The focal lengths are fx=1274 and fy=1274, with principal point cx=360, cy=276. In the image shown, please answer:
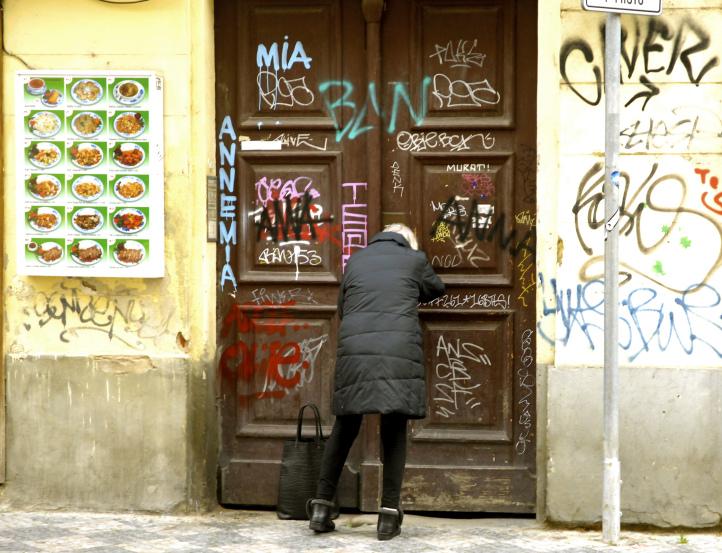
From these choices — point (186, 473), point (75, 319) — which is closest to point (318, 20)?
point (75, 319)

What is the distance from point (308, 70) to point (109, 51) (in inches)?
44.2

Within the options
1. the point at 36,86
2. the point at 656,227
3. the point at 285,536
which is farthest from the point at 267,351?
the point at 656,227

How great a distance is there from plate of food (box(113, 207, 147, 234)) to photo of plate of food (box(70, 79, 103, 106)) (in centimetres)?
64

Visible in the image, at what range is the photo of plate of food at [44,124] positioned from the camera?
283 inches

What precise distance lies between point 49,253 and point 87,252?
0.22 metres

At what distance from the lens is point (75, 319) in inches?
286

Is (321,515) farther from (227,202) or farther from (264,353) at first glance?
(227,202)

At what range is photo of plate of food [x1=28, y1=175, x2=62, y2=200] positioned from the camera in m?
7.20

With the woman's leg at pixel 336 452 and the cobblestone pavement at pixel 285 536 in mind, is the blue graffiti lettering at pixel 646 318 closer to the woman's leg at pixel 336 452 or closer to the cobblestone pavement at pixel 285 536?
the cobblestone pavement at pixel 285 536

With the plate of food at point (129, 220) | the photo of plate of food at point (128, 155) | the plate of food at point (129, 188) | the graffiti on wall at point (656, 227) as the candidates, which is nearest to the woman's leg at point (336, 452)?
the graffiti on wall at point (656, 227)

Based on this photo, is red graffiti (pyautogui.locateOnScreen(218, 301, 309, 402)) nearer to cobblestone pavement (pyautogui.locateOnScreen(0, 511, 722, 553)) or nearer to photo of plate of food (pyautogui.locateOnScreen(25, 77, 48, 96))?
cobblestone pavement (pyautogui.locateOnScreen(0, 511, 722, 553))

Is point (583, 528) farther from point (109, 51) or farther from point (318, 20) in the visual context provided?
point (109, 51)

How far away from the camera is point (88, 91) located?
7141 millimetres

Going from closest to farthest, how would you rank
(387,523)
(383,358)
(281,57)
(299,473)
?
(383,358) < (387,523) < (299,473) < (281,57)
